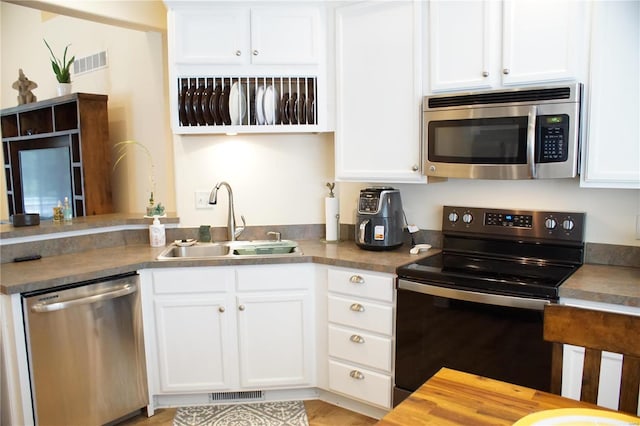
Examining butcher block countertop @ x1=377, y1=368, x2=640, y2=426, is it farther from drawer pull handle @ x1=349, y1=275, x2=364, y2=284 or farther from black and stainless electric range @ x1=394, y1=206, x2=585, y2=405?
drawer pull handle @ x1=349, y1=275, x2=364, y2=284

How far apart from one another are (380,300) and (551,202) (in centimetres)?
98

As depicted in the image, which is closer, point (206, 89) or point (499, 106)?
point (499, 106)

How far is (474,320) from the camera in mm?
2164

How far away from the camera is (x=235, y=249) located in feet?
9.58

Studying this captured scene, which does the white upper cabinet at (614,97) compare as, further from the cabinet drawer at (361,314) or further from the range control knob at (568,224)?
the cabinet drawer at (361,314)

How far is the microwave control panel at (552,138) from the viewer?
2123 mm

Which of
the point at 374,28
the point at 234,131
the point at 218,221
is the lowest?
the point at 218,221

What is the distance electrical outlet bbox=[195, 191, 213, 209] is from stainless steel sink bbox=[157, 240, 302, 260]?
25 cm

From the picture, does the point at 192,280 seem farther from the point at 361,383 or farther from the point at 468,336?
the point at 468,336

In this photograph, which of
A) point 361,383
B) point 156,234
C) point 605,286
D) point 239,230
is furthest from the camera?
point 239,230

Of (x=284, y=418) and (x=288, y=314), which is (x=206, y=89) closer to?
(x=288, y=314)

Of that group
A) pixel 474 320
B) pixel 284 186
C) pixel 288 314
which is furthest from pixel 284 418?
pixel 284 186

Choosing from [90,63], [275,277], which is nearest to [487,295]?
[275,277]

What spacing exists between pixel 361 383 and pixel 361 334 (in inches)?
10.5
